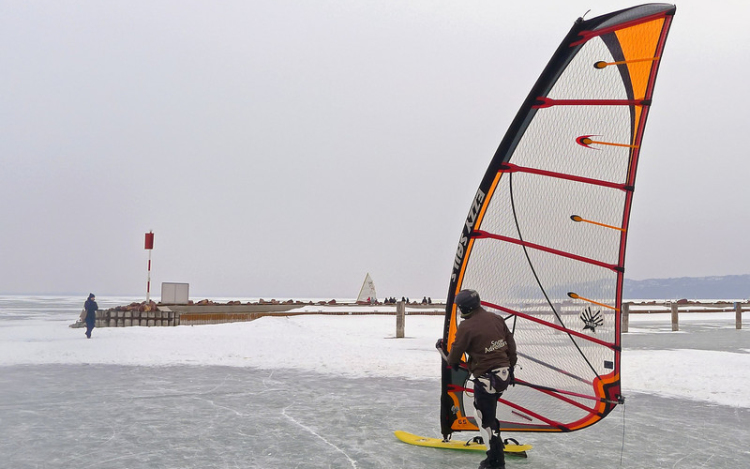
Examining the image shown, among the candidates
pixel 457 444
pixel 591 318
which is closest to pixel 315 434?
pixel 457 444

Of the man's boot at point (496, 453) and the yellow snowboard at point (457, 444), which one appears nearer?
the man's boot at point (496, 453)

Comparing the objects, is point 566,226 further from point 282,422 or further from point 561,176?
point 282,422

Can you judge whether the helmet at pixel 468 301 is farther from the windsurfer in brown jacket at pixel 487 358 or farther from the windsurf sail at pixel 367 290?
the windsurf sail at pixel 367 290

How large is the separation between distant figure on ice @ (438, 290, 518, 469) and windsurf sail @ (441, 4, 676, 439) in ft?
2.30

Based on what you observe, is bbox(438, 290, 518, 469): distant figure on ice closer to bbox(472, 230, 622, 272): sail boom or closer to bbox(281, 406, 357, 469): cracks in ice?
bbox(472, 230, 622, 272): sail boom

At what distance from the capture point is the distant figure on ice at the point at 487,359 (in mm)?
4316

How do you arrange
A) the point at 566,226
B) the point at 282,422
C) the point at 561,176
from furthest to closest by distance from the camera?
the point at 282,422 < the point at 566,226 < the point at 561,176

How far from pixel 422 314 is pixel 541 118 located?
24.5 metres

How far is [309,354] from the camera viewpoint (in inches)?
522

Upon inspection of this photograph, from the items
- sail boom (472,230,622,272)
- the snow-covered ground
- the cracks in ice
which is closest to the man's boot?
the cracks in ice

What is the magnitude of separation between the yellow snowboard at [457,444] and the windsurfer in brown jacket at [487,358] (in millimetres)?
829

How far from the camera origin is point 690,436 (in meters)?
6.06

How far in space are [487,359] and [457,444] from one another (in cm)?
154

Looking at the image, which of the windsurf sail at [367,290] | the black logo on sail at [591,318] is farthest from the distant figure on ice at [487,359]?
the windsurf sail at [367,290]
